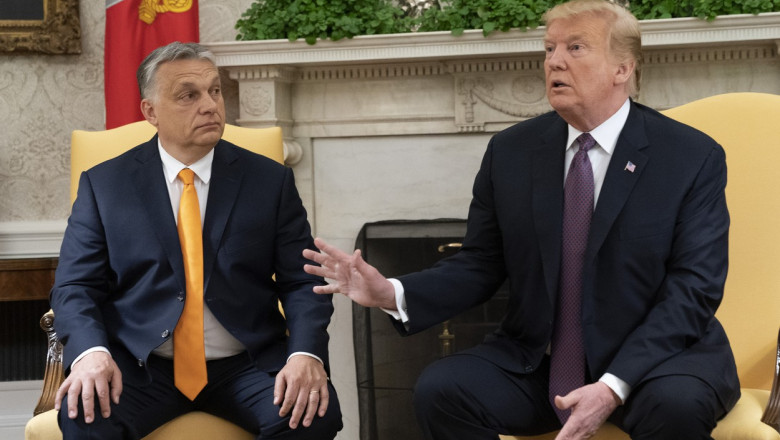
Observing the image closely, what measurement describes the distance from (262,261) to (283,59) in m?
1.46

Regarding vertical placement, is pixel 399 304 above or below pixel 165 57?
below

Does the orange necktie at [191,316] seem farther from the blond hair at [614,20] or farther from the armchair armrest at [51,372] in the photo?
the blond hair at [614,20]

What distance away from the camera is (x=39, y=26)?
397 cm

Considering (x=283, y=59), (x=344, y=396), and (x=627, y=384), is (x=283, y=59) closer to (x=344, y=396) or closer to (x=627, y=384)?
(x=344, y=396)

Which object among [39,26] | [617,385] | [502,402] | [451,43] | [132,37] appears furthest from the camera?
[39,26]

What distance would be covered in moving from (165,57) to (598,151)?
3.68ft

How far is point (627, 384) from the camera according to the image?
1962 millimetres

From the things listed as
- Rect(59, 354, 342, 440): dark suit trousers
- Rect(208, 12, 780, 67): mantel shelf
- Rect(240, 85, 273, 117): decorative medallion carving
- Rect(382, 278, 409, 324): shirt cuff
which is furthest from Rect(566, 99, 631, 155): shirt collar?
Rect(240, 85, 273, 117): decorative medallion carving

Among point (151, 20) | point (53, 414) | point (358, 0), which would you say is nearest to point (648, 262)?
point (53, 414)

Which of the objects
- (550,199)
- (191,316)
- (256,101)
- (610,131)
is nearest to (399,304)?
(550,199)

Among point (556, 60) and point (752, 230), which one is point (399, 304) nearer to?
point (556, 60)

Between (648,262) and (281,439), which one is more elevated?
(648,262)

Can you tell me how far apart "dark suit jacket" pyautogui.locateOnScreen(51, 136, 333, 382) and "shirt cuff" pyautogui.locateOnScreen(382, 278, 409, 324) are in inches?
9.0

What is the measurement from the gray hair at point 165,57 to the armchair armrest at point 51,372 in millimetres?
642
